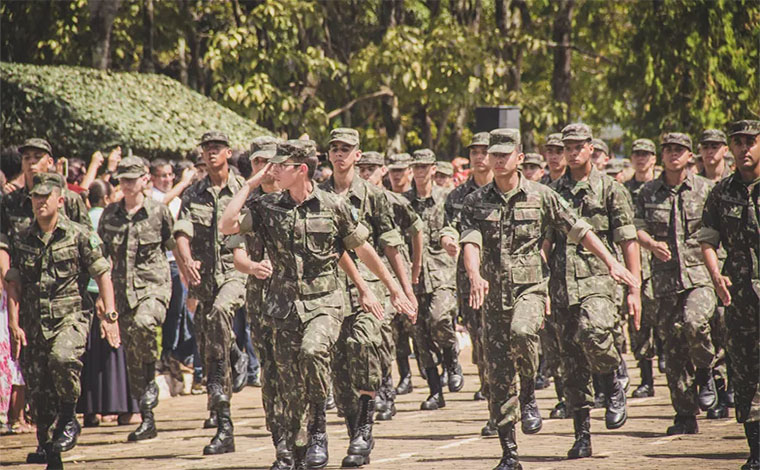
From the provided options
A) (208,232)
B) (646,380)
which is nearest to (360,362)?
(208,232)

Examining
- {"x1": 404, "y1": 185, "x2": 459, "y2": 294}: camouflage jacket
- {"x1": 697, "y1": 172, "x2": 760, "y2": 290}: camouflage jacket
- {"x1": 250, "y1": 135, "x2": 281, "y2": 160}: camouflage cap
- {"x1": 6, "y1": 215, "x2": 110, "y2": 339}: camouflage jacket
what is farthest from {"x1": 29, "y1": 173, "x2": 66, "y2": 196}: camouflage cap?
{"x1": 697, "y1": 172, "x2": 760, "y2": 290}: camouflage jacket

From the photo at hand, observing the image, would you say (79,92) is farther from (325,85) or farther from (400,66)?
(325,85)

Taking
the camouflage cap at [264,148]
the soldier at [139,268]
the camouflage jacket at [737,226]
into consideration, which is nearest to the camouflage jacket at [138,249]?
the soldier at [139,268]

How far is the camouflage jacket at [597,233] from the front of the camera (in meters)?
11.0

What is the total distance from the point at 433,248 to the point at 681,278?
357 cm

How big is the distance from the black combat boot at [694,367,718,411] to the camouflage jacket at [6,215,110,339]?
18.2ft

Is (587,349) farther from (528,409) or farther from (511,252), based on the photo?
(528,409)

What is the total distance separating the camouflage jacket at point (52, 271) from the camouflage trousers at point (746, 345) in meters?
4.99

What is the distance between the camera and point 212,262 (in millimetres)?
12273

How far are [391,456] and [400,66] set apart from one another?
48.1 feet

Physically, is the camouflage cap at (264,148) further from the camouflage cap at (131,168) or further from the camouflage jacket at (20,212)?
the camouflage cap at (131,168)

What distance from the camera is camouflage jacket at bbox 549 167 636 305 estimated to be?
36.2ft

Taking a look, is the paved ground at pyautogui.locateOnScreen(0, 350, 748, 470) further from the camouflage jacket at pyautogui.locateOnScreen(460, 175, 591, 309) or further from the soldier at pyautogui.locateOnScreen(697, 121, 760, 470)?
the camouflage jacket at pyautogui.locateOnScreen(460, 175, 591, 309)

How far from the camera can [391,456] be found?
10.8 m
